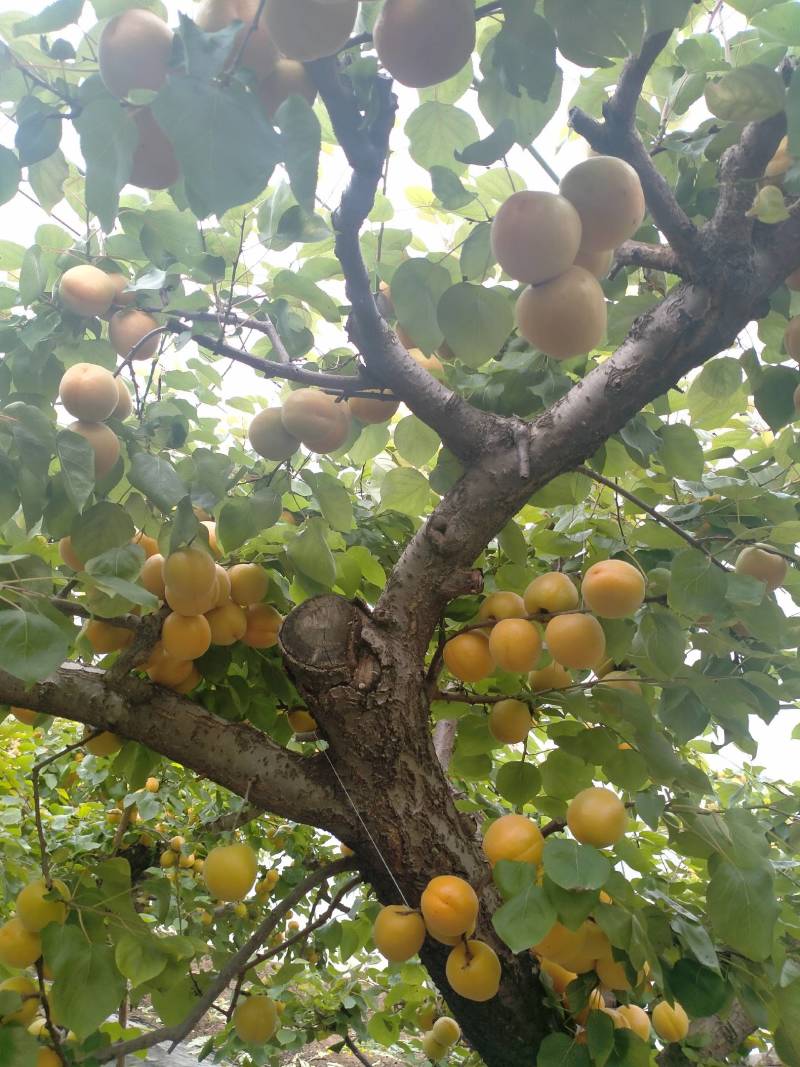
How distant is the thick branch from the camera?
1.23 metres

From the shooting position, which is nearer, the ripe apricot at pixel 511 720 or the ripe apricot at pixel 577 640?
the ripe apricot at pixel 577 640

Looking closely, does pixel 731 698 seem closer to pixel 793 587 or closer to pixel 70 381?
pixel 793 587

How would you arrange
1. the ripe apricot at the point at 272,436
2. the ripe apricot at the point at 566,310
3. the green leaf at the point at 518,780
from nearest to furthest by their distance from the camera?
the ripe apricot at the point at 566,310
the ripe apricot at the point at 272,436
the green leaf at the point at 518,780

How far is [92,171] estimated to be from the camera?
0.64 m

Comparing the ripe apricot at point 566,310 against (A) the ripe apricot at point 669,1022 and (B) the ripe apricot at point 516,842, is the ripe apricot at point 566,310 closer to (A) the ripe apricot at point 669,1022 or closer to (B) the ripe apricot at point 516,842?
(B) the ripe apricot at point 516,842

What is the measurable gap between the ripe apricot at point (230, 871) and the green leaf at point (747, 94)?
46.4 inches

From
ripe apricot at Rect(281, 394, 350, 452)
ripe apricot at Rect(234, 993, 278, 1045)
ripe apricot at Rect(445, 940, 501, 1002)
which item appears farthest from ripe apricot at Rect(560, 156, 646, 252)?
ripe apricot at Rect(234, 993, 278, 1045)

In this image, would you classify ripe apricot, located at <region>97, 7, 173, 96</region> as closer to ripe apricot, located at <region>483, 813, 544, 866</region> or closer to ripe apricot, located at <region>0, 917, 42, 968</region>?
ripe apricot, located at <region>483, 813, 544, 866</region>

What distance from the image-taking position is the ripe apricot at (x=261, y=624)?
1406 millimetres

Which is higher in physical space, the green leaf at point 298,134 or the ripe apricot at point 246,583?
the ripe apricot at point 246,583

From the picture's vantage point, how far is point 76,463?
1.00 meters

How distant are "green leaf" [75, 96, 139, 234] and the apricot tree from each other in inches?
0.7

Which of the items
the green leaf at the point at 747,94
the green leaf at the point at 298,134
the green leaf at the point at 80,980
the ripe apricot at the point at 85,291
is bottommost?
the green leaf at the point at 80,980

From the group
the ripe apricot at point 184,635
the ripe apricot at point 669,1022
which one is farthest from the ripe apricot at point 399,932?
the ripe apricot at point 669,1022
